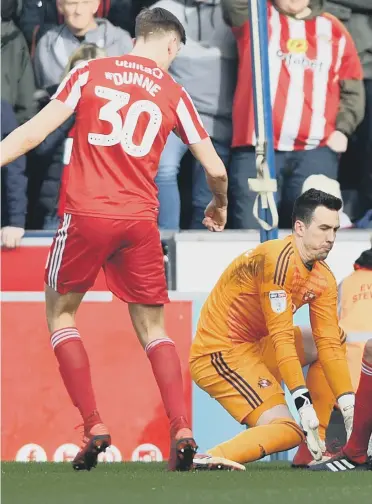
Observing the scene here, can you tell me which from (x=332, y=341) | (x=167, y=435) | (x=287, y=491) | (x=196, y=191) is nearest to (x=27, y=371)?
(x=167, y=435)

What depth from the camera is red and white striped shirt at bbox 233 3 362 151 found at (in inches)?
348

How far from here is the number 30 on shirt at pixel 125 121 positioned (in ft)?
20.4

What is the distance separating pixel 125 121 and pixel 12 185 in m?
2.63

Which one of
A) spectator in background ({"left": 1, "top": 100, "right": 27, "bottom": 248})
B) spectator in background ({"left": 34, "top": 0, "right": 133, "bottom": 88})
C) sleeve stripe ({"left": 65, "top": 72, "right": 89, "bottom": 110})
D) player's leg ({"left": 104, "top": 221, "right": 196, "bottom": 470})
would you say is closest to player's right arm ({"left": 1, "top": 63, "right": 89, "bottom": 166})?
→ sleeve stripe ({"left": 65, "top": 72, "right": 89, "bottom": 110})

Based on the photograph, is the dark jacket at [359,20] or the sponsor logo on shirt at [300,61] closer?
the sponsor logo on shirt at [300,61]

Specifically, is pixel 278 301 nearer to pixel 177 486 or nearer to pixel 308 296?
pixel 308 296

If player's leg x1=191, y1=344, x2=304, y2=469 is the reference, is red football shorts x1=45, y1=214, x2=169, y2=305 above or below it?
above

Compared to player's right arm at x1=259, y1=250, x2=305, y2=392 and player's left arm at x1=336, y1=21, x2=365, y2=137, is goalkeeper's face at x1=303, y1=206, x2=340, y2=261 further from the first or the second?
player's left arm at x1=336, y1=21, x2=365, y2=137

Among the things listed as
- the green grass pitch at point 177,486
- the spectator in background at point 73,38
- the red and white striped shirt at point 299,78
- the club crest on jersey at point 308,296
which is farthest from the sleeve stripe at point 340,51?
the green grass pitch at point 177,486

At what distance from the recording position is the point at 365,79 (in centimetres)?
934

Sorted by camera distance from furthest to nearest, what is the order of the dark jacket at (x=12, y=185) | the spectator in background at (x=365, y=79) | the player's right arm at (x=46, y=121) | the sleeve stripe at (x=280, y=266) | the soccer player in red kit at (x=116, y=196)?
the spectator in background at (x=365, y=79)
the dark jacket at (x=12, y=185)
the sleeve stripe at (x=280, y=266)
the soccer player in red kit at (x=116, y=196)
the player's right arm at (x=46, y=121)

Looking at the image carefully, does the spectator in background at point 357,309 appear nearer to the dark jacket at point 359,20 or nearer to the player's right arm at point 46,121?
the dark jacket at point 359,20

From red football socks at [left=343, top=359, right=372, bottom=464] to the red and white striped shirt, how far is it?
2.82 meters

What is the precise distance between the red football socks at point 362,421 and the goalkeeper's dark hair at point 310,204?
76 centimetres
